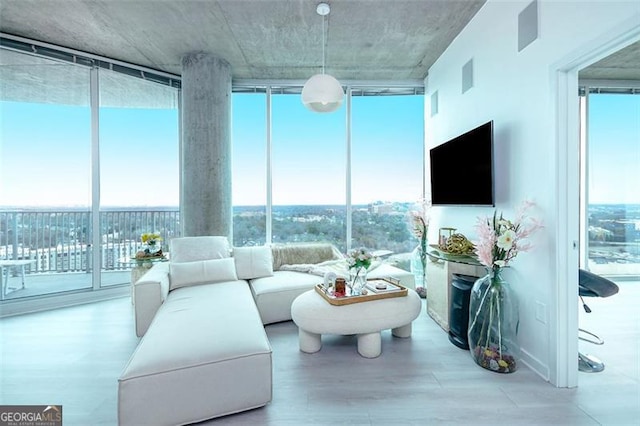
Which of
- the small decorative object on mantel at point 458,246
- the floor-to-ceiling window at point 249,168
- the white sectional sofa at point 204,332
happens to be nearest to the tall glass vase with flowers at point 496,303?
the small decorative object on mantel at point 458,246

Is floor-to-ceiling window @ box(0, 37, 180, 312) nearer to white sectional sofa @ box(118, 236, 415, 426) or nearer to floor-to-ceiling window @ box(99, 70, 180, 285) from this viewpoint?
floor-to-ceiling window @ box(99, 70, 180, 285)

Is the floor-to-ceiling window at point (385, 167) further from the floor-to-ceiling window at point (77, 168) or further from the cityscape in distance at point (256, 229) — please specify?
the floor-to-ceiling window at point (77, 168)

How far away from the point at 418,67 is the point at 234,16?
249cm

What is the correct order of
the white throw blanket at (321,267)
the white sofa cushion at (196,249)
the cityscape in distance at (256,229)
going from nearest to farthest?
the white sofa cushion at (196,249), the white throw blanket at (321,267), the cityscape in distance at (256,229)

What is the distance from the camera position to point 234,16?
286 centimetres

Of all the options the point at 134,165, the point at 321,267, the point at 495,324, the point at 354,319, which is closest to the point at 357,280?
the point at 354,319

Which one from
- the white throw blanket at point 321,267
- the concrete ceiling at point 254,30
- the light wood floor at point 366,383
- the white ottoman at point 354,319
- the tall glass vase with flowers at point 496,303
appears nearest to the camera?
the light wood floor at point 366,383

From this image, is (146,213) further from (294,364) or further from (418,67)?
(418,67)

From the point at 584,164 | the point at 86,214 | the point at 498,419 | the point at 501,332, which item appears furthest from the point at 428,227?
the point at 86,214

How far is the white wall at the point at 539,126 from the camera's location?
173 cm

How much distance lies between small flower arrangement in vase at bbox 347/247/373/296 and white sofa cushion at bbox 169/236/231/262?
5.24 feet

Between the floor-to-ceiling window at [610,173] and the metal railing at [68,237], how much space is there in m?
6.24

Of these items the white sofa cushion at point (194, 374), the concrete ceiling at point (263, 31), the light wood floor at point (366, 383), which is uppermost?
the concrete ceiling at point (263, 31)

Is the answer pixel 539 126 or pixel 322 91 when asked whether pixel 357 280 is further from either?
pixel 539 126
